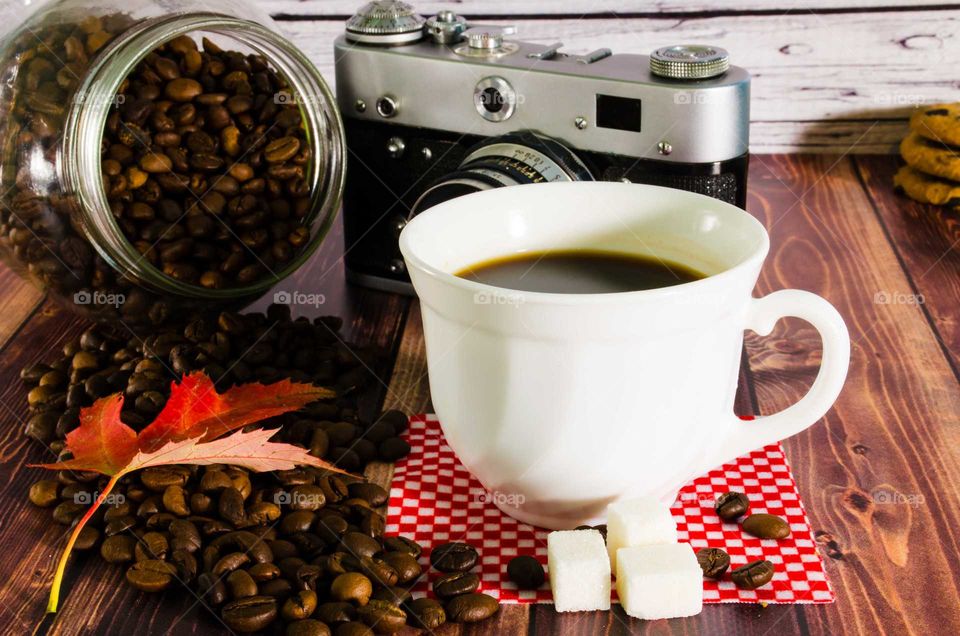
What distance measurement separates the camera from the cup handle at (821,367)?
2.06 feet

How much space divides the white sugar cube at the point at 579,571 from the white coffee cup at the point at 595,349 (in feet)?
0.13

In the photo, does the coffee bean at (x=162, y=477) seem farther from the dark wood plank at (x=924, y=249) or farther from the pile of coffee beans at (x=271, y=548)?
the dark wood plank at (x=924, y=249)

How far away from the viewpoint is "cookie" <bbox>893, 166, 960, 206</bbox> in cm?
119

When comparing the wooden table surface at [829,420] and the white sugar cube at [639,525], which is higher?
the white sugar cube at [639,525]

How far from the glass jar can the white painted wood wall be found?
48 centimetres

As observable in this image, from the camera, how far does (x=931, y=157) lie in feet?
3.97

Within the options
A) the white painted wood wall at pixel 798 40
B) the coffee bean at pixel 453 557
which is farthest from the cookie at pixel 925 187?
the coffee bean at pixel 453 557

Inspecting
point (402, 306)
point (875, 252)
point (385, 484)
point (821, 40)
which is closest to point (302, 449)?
point (385, 484)

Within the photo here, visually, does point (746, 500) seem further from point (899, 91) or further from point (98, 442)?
point (899, 91)

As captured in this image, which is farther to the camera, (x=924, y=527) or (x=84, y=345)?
(x=84, y=345)

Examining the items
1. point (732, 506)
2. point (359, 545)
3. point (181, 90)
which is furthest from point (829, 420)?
point (181, 90)

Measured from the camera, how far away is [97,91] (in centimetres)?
82

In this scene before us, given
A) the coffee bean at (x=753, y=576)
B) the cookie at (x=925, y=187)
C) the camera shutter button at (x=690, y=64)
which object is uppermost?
the camera shutter button at (x=690, y=64)

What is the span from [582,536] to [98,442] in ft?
1.14
